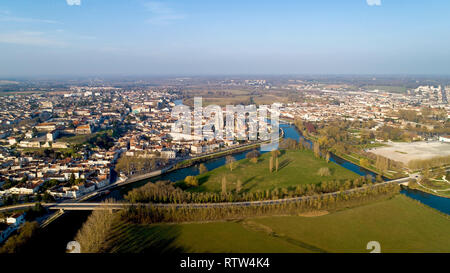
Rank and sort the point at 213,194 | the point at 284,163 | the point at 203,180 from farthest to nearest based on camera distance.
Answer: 1. the point at 284,163
2. the point at 203,180
3. the point at 213,194

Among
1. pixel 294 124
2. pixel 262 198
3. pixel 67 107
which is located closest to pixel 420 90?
pixel 294 124

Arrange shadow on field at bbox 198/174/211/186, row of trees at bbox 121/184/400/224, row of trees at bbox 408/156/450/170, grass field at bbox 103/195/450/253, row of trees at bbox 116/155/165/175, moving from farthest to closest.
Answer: row of trees at bbox 408/156/450/170
row of trees at bbox 116/155/165/175
shadow on field at bbox 198/174/211/186
row of trees at bbox 121/184/400/224
grass field at bbox 103/195/450/253

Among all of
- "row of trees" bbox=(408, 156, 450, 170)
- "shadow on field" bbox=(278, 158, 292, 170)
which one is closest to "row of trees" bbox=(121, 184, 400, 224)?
"shadow on field" bbox=(278, 158, 292, 170)

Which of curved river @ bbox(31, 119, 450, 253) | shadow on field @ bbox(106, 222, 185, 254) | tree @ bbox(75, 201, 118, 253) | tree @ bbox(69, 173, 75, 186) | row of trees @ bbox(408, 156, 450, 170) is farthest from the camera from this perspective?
row of trees @ bbox(408, 156, 450, 170)

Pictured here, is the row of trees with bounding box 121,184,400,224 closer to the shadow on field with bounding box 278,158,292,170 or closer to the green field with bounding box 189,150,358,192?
the green field with bounding box 189,150,358,192

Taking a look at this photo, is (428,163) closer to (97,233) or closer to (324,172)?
(324,172)

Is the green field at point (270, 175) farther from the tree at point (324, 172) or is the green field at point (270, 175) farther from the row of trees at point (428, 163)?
the row of trees at point (428, 163)

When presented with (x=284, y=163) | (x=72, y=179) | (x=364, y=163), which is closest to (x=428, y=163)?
(x=364, y=163)

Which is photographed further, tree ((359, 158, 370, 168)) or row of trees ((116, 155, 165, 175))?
tree ((359, 158, 370, 168))

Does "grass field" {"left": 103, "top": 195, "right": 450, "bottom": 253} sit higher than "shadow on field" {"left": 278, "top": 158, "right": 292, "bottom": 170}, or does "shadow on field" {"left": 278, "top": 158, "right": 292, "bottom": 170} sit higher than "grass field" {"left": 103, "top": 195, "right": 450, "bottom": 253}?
"shadow on field" {"left": 278, "top": 158, "right": 292, "bottom": 170}
